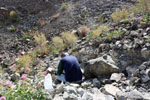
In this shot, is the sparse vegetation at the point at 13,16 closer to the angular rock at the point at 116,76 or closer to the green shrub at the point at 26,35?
the green shrub at the point at 26,35

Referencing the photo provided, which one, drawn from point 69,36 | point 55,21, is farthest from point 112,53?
point 55,21

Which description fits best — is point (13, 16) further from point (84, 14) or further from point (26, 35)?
point (84, 14)

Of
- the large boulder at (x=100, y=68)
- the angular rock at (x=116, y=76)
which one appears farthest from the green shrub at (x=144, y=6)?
the angular rock at (x=116, y=76)

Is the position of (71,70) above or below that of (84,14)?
below

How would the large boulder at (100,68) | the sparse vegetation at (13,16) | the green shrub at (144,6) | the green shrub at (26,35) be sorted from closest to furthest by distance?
the large boulder at (100,68) < the green shrub at (144,6) < the green shrub at (26,35) < the sparse vegetation at (13,16)

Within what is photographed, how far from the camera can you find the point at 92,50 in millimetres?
5285

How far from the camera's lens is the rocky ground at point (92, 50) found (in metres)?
2.84

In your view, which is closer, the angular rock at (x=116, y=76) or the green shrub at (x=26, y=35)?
the angular rock at (x=116, y=76)

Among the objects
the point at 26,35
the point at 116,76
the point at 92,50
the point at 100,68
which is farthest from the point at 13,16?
the point at 116,76

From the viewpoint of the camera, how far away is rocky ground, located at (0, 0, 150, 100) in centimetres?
284

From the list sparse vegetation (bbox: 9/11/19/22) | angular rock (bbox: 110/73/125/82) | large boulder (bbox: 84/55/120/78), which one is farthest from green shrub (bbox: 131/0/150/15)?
sparse vegetation (bbox: 9/11/19/22)

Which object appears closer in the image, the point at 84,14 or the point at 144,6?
the point at 144,6

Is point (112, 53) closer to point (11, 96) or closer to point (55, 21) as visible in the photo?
point (11, 96)

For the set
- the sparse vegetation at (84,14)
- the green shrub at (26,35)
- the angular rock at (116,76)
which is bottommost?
the angular rock at (116,76)
